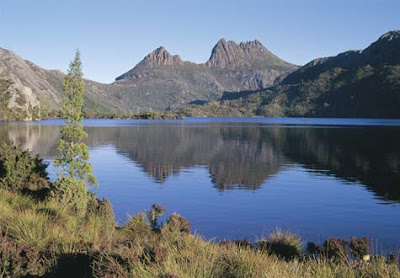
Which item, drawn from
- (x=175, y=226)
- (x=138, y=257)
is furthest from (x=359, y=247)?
(x=138, y=257)

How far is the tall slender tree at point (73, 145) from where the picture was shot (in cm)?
2283

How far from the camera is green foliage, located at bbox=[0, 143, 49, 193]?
26.3m

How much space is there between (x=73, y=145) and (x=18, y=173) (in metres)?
6.51

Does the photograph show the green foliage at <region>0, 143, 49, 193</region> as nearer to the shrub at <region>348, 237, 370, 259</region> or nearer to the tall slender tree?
the tall slender tree

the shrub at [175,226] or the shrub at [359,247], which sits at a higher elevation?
the shrub at [175,226]

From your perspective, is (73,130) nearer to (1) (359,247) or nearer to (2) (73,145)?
(2) (73,145)

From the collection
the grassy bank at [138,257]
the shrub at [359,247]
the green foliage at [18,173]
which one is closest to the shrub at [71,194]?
the grassy bank at [138,257]

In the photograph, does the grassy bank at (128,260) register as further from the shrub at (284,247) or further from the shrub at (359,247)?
the shrub at (359,247)

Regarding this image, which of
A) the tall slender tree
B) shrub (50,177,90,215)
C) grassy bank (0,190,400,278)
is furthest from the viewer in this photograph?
the tall slender tree

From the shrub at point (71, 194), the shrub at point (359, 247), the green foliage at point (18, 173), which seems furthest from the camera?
the green foliage at point (18, 173)

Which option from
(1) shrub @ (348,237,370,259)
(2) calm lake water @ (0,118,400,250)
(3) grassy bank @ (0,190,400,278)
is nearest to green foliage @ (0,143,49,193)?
(2) calm lake water @ (0,118,400,250)

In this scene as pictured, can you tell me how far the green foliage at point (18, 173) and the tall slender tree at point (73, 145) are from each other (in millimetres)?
3490

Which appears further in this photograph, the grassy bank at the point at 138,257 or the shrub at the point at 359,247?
the shrub at the point at 359,247

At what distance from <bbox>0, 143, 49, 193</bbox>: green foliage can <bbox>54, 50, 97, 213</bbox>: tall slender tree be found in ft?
11.5
